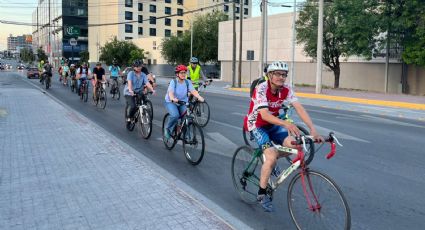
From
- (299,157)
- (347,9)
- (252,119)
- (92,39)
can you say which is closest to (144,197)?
(252,119)

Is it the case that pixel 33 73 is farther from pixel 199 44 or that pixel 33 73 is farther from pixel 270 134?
pixel 270 134

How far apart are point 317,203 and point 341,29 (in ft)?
90.1

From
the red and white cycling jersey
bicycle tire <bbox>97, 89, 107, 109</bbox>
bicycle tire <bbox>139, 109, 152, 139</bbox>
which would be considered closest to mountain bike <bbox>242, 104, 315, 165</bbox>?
the red and white cycling jersey

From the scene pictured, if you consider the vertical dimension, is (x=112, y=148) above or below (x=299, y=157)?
below

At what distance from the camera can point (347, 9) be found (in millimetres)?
29609

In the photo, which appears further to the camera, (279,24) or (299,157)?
(279,24)

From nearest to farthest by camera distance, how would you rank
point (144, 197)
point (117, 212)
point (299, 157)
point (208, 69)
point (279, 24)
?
point (299, 157)
point (117, 212)
point (144, 197)
point (279, 24)
point (208, 69)

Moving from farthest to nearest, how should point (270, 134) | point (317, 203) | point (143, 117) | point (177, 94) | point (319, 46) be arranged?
point (319, 46), point (143, 117), point (177, 94), point (270, 134), point (317, 203)

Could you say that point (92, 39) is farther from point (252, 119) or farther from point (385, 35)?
point (252, 119)

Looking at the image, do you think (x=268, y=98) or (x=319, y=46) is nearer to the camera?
(x=268, y=98)

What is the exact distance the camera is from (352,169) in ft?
24.1

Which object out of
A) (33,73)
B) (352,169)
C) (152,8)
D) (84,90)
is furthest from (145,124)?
(152,8)

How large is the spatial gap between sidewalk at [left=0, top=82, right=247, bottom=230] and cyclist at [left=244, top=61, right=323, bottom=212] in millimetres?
668

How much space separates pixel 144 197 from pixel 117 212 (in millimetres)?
591
